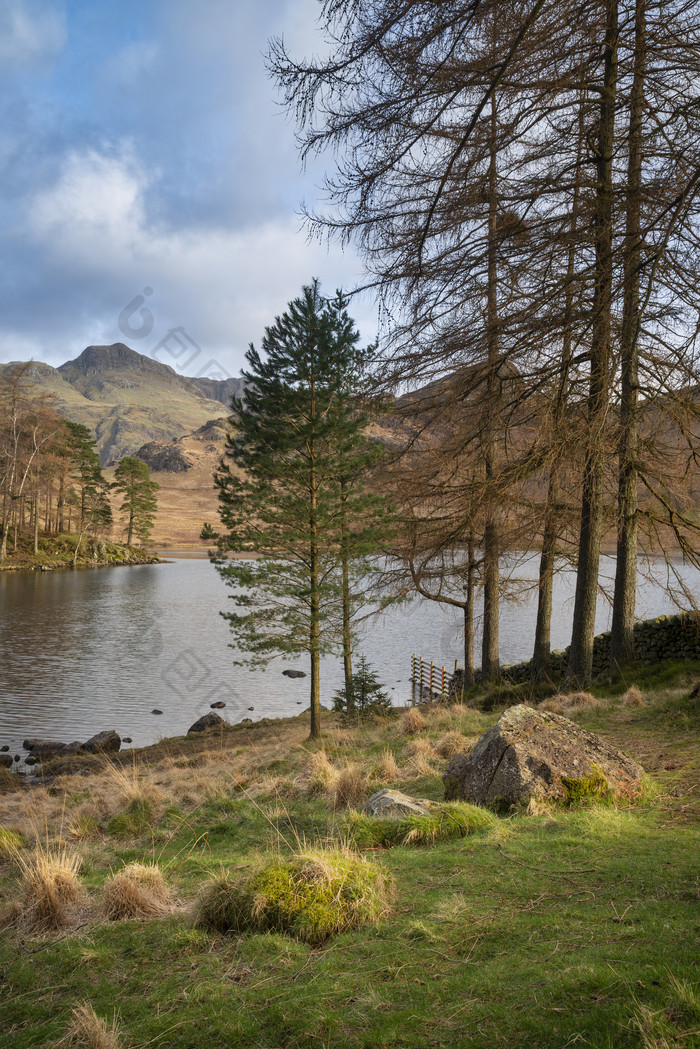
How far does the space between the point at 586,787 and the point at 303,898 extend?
2.48m

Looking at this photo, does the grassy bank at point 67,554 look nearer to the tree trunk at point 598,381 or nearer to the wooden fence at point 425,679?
the wooden fence at point 425,679

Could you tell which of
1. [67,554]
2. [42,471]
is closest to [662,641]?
[42,471]

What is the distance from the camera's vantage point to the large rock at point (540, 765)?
4730 millimetres

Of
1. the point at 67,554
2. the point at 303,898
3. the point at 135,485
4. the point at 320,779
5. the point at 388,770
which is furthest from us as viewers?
the point at 135,485

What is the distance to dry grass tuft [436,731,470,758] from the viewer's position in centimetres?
740

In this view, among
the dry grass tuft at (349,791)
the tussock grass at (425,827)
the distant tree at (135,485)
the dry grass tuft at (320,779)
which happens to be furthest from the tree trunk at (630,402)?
the distant tree at (135,485)

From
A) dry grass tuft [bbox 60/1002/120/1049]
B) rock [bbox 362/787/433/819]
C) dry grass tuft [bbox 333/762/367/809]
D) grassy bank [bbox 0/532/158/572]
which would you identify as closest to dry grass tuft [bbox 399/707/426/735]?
dry grass tuft [bbox 333/762/367/809]

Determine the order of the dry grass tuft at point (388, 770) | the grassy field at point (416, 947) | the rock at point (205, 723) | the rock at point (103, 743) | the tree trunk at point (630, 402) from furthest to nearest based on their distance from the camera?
the rock at point (205, 723) < the rock at point (103, 743) < the tree trunk at point (630, 402) < the dry grass tuft at point (388, 770) < the grassy field at point (416, 947)

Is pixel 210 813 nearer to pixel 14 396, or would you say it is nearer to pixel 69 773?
pixel 69 773

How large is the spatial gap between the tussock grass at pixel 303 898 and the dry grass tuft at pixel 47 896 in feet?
3.11

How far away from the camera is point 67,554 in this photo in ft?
204

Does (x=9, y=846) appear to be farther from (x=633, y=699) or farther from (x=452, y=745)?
(x=633, y=699)

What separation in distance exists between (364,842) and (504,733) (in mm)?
1380

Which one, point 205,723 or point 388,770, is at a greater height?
point 388,770
